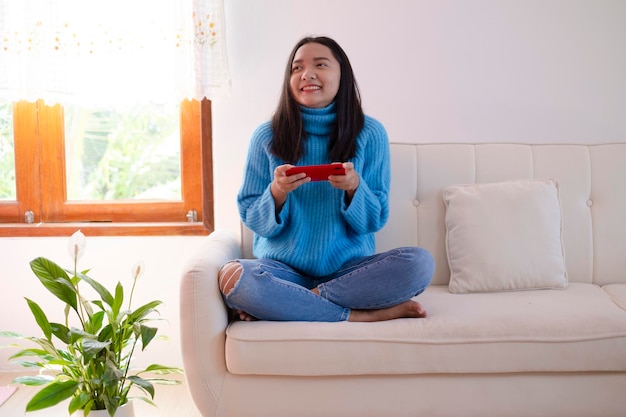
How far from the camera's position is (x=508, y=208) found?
2.07 meters

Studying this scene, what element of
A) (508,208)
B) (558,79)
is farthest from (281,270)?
(558,79)

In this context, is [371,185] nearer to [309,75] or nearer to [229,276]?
[309,75]

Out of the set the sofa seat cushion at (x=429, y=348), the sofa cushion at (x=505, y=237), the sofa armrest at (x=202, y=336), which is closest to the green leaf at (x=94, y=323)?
the sofa armrest at (x=202, y=336)

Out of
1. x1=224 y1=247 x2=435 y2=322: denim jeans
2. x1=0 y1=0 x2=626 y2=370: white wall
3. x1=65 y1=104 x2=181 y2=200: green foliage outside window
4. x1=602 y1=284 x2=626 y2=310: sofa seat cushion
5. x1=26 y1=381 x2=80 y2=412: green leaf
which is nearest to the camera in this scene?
x1=26 y1=381 x2=80 y2=412: green leaf

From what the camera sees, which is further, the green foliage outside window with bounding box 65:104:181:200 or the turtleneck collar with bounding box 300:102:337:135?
the green foliage outside window with bounding box 65:104:181:200

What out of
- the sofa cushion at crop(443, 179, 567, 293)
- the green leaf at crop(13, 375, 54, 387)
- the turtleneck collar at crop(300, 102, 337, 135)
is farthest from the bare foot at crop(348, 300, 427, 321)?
the green leaf at crop(13, 375, 54, 387)

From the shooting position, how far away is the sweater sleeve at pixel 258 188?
1.94 meters

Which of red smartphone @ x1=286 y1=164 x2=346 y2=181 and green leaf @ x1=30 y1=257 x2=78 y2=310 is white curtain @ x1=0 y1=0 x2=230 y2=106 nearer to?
red smartphone @ x1=286 y1=164 x2=346 y2=181

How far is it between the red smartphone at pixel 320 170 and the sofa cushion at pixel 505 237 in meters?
0.53

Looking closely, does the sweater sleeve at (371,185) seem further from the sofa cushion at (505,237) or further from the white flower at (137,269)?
the white flower at (137,269)

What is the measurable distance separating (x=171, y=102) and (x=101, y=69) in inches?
11.1

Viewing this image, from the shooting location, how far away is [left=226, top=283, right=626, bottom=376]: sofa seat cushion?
1.64 m

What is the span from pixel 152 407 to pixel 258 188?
807 mm

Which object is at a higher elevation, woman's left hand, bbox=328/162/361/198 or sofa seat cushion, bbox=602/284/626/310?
woman's left hand, bbox=328/162/361/198
